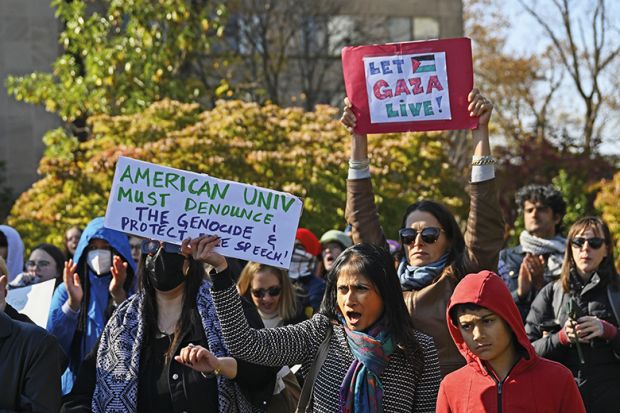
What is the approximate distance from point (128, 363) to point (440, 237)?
1696 mm

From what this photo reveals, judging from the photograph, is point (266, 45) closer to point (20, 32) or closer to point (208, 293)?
point (20, 32)

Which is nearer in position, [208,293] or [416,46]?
[208,293]

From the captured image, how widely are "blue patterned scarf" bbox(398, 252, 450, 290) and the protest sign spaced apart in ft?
2.39

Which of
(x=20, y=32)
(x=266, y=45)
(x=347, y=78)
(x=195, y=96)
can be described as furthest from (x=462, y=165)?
(x=347, y=78)

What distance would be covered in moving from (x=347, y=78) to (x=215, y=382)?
1.90m

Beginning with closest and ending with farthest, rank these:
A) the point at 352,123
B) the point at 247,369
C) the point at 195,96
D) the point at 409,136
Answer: the point at 247,369 → the point at 352,123 → the point at 409,136 → the point at 195,96

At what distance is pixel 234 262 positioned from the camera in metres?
8.88

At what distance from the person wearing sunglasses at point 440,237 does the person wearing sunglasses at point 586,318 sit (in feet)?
3.53

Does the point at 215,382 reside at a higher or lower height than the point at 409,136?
lower

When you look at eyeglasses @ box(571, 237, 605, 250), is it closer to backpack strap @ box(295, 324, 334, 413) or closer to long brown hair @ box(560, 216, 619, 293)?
long brown hair @ box(560, 216, 619, 293)

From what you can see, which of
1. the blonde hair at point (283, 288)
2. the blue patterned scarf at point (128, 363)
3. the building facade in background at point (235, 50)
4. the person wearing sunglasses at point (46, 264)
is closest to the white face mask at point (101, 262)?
the blonde hair at point (283, 288)

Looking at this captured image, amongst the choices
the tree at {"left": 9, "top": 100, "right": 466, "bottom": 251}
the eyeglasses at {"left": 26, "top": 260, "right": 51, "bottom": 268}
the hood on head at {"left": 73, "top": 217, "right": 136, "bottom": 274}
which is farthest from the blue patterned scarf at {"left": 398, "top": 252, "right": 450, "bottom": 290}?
the tree at {"left": 9, "top": 100, "right": 466, "bottom": 251}

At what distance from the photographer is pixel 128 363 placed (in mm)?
5453

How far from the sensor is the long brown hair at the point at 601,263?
7094 millimetres
